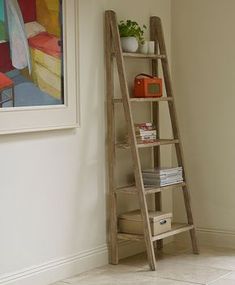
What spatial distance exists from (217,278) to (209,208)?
3.32 feet

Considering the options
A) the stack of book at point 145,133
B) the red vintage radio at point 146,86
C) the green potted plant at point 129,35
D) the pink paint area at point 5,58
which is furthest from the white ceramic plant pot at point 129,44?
the pink paint area at point 5,58

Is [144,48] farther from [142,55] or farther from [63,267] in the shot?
[63,267]

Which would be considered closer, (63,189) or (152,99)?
(63,189)

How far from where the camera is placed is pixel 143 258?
4.80 metres

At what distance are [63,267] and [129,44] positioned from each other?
1606 mm

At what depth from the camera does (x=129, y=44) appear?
456 cm

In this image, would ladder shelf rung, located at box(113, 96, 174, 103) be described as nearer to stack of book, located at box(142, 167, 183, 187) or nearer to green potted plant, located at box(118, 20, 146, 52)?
green potted plant, located at box(118, 20, 146, 52)

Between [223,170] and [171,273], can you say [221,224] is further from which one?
[171,273]

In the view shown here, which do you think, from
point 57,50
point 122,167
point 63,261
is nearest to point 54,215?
point 63,261

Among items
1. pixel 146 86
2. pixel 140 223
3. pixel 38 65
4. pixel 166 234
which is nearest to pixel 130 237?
pixel 140 223

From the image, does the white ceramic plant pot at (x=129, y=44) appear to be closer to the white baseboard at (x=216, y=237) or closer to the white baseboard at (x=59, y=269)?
the white baseboard at (x=59, y=269)

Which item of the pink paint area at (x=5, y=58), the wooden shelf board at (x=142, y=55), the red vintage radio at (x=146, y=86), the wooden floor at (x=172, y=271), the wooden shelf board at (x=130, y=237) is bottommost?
the wooden floor at (x=172, y=271)

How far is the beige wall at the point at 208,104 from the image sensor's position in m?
5.00

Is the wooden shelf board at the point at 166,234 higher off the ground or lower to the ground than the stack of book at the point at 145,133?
lower
